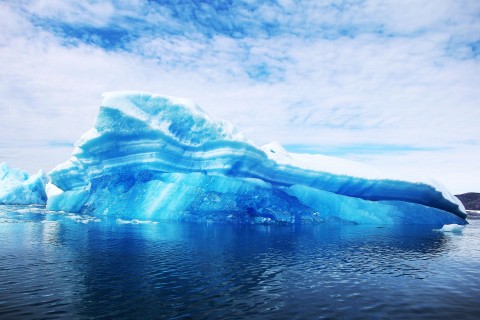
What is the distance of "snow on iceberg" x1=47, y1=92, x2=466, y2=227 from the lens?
29.2 metres

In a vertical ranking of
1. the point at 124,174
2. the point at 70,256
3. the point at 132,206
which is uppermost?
the point at 124,174

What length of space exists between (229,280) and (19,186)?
2607 inches

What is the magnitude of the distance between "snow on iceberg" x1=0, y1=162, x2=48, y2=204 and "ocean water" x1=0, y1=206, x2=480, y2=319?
53.0 m

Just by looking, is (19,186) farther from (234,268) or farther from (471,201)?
(471,201)

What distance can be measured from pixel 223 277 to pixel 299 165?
2252 cm

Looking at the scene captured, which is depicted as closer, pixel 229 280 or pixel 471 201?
pixel 229 280

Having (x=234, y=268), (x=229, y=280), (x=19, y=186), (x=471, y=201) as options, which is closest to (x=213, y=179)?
(x=234, y=268)

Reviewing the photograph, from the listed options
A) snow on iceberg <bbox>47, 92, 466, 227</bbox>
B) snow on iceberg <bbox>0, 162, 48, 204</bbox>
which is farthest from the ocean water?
snow on iceberg <bbox>0, 162, 48, 204</bbox>

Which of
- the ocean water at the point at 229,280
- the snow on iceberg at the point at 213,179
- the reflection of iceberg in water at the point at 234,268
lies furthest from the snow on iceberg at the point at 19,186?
the reflection of iceberg in water at the point at 234,268

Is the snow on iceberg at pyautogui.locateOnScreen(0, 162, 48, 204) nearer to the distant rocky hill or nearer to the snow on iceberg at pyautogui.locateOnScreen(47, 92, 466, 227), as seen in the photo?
the snow on iceberg at pyautogui.locateOnScreen(47, 92, 466, 227)

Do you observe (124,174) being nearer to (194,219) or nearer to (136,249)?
(194,219)

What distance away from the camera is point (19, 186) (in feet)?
208

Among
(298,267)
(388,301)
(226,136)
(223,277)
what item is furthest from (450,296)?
(226,136)

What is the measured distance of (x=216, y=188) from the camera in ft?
105
